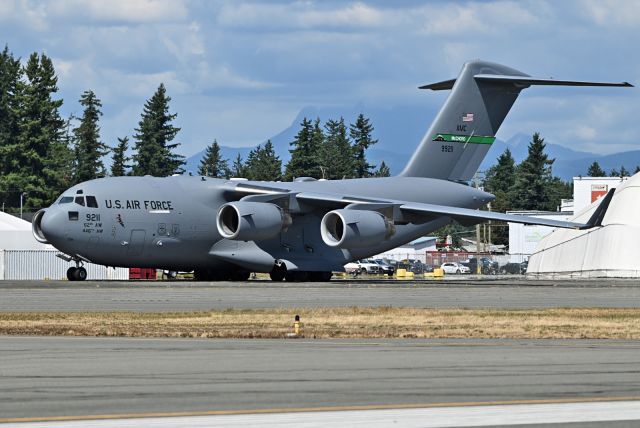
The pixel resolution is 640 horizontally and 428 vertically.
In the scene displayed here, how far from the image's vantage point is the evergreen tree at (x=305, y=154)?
160 m

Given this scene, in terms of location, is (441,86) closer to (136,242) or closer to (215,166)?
(136,242)

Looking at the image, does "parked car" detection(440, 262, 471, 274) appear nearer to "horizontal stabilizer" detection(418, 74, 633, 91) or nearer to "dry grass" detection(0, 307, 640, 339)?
"horizontal stabilizer" detection(418, 74, 633, 91)

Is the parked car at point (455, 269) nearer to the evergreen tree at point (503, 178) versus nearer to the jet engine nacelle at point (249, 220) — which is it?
the jet engine nacelle at point (249, 220)

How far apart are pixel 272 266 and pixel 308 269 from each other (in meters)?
1.52

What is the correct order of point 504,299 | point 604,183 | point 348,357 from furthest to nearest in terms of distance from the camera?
1. point 604,183
2. point 504,299
3. point 348,357

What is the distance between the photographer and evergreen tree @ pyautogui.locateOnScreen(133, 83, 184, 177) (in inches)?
5630

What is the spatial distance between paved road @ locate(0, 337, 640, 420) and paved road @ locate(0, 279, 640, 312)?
37.0ft

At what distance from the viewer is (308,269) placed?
162 ft

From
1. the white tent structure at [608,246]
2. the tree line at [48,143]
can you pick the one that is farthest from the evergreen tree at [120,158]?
the white tent structure at [608,246]

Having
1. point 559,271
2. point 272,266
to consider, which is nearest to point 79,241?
point 272,266

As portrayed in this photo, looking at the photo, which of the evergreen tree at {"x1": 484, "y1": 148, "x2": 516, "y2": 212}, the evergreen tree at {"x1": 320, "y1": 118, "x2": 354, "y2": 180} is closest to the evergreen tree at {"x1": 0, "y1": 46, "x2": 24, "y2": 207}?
the evergreen tree at {"x1": 320, "y1": 118, "x2": 354, "y2": 180}

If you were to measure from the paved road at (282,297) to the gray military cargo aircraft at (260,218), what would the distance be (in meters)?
3.68

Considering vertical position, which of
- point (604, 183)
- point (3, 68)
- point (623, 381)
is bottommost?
point (623, 381)

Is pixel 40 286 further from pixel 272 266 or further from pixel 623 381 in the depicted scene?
pixel 623 381
